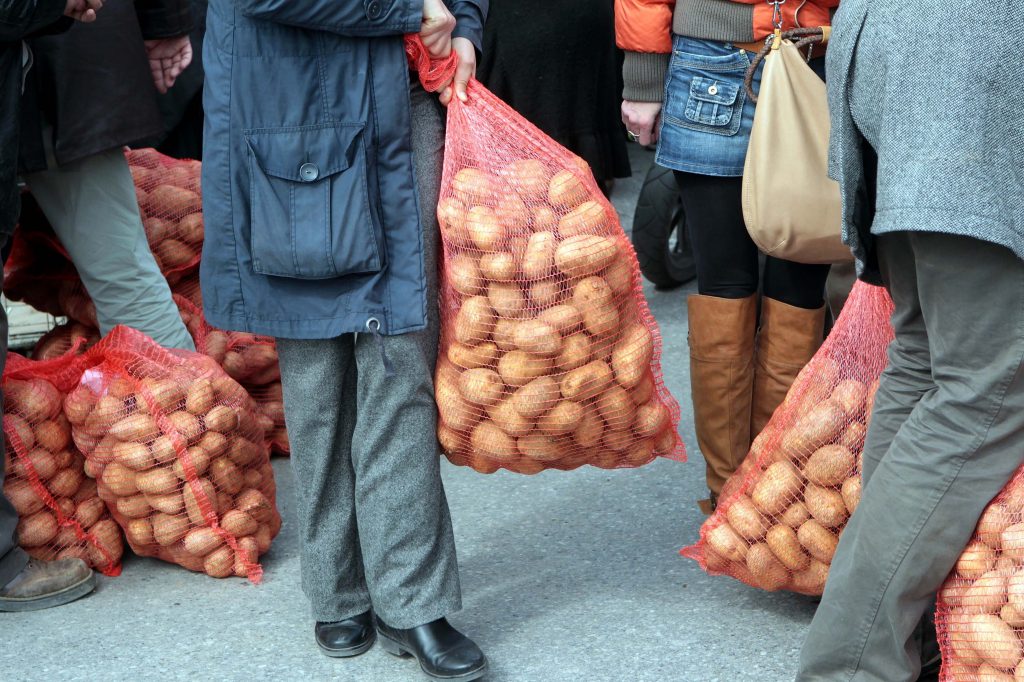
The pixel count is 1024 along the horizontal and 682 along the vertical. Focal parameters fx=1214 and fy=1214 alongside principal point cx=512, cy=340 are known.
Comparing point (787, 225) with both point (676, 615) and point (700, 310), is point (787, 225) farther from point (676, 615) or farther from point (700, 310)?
point (676, 615)

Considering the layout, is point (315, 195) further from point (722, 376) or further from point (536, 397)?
point (722, 376)

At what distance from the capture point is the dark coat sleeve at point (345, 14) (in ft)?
7.13

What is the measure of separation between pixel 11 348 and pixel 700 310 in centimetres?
268

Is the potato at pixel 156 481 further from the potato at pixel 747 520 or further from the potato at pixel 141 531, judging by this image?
the potato at pixel 747 520

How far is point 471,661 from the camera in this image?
8.21 ft

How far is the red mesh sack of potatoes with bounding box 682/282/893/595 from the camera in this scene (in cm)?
254

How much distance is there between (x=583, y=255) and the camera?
2377 millimetres

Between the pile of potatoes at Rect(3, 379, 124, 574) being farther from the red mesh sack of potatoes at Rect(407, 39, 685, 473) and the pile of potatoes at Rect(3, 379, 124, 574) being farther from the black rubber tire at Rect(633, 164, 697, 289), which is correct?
the black rubber tire at Rect(633, 164, 697, 289)

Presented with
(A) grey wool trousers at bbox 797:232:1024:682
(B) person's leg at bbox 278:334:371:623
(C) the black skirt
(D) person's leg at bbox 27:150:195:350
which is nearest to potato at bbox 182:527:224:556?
(B) person's leg at bbox 278:334:371:623

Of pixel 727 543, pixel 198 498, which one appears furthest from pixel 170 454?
pixel 727 543

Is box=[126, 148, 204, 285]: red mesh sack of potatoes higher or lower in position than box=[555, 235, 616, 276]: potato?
lower

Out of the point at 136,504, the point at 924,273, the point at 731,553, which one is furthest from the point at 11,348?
the point at 924,273

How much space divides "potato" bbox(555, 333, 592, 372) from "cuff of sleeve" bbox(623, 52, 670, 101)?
0.81m

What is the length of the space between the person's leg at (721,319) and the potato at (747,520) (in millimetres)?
381
